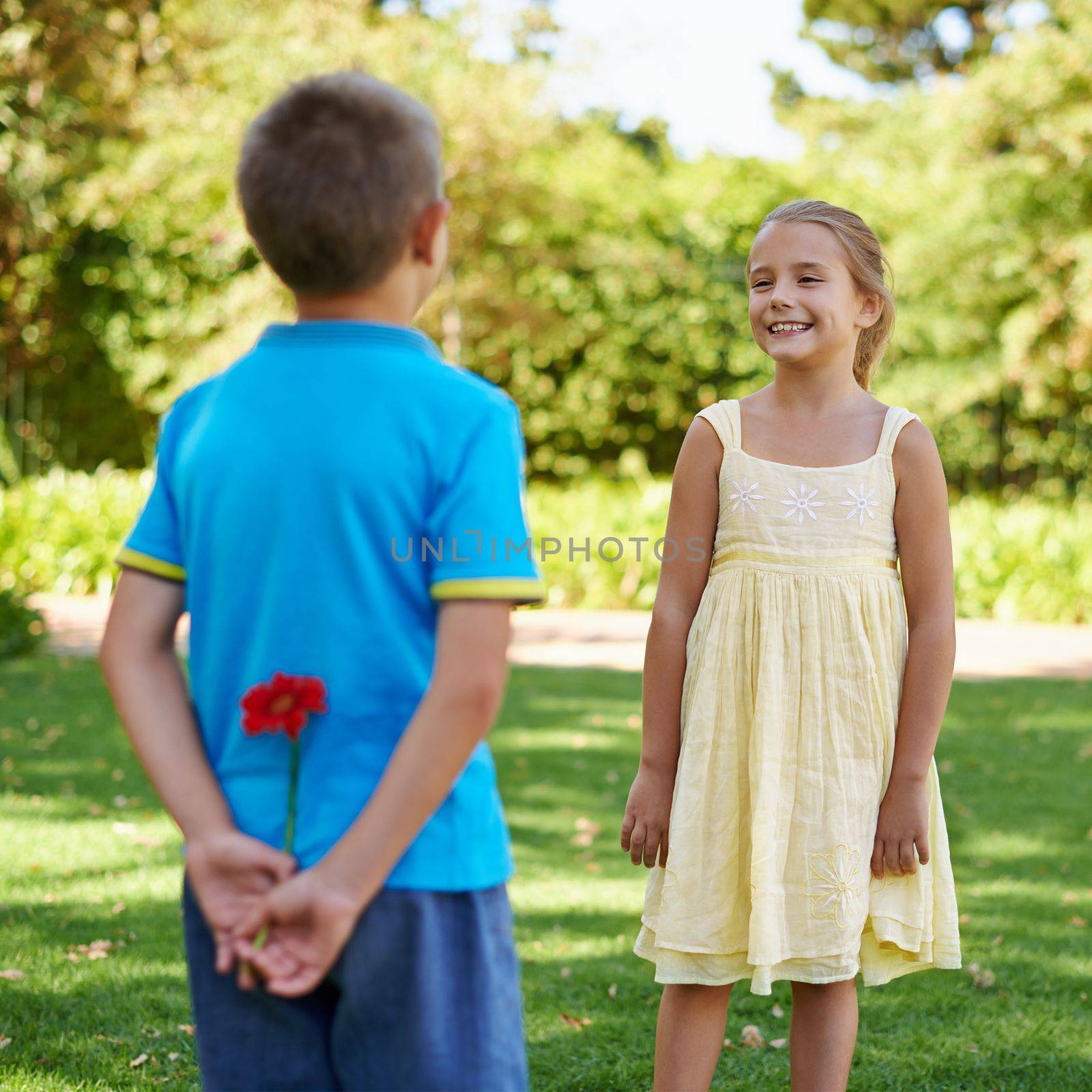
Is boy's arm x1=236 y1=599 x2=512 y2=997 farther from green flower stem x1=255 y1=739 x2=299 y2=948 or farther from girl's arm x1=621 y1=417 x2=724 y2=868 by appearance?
girl's arm x1=621 y1=417 x2=724 y2=868

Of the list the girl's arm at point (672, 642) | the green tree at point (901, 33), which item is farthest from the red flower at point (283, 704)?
the green tree at point (901, 33)

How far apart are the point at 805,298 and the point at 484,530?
1.00 m

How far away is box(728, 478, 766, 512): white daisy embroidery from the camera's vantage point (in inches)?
76.9

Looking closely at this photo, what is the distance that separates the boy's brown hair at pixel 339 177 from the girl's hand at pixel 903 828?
1.16 m

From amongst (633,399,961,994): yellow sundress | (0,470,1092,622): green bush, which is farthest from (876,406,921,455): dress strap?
(0,470,1092,622): green bush

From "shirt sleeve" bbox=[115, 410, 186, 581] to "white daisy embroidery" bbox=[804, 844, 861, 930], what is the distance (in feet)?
3.54

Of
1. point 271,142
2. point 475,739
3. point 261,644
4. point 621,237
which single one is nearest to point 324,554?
point 261,644

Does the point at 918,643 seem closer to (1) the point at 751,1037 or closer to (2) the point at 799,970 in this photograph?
(2) the point at 799,970

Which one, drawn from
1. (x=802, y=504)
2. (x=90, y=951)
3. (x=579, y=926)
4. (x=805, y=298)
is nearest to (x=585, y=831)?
(x=579, y=926)

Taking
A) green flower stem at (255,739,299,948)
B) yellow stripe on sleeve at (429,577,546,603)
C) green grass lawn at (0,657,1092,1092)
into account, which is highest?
yellow stripe on sleeve at (429,577,546,603)

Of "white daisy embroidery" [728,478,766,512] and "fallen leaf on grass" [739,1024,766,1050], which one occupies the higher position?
"white daisy embroidery" [728,478,766,512]

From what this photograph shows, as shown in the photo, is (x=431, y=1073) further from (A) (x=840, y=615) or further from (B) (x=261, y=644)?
(A) (x=840, y=615)

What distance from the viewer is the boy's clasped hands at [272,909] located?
113 cm

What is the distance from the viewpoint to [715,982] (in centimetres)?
193
